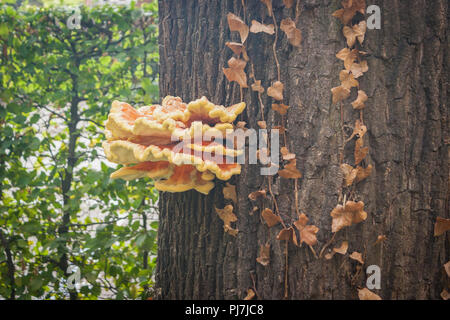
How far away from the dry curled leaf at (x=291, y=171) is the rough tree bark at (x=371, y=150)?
0.08ft

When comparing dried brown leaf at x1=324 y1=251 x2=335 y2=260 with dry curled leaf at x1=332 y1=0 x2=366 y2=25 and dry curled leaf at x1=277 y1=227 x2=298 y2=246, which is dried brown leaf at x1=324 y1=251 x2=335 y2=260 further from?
dry curled leaf at x1=332 y1=0 x2=366 y2=25

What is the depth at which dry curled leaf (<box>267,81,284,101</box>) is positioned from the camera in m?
1.25

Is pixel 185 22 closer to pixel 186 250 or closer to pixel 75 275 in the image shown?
pixel 186 250

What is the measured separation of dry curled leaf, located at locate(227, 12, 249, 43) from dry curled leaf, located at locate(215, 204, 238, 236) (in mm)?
644

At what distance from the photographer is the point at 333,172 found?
1226mm

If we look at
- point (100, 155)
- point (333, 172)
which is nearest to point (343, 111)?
point (333, 172)

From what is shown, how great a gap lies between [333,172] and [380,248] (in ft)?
1.10

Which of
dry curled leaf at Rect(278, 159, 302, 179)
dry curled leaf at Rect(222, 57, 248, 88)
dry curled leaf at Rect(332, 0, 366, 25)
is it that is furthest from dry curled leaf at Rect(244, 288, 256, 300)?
dry curled leaf at Rect(332, 0, 366, 25)

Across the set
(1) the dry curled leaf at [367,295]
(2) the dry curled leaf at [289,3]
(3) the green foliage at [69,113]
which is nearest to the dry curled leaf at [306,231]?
(1) the dry curled leaf at [367,295]

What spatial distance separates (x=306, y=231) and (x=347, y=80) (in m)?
0.55

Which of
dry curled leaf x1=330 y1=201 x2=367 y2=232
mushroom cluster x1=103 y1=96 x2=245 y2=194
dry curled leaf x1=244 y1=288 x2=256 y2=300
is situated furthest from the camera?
dry curled leaf x1=244 y1=288 x2=256 y2=300

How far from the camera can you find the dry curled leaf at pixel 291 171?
4.05 feet

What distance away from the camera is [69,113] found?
2854 millimetres

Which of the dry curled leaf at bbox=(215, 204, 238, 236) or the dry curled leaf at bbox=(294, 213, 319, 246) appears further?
the dry curled leaf at bbox=(215, 204, 238, 236)
